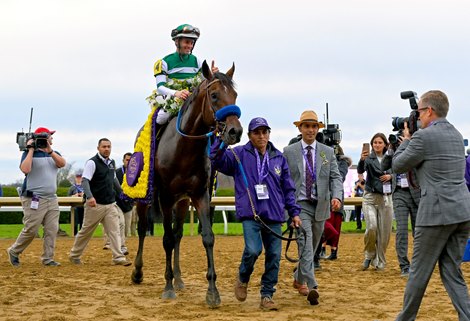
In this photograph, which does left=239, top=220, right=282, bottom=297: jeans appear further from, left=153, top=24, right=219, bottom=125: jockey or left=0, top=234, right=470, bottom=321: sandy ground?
left=153, top=24, right=219, bottom=125: jockey

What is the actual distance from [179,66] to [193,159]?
152cm

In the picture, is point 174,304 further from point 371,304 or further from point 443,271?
point 443,271

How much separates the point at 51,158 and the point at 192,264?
2909mm

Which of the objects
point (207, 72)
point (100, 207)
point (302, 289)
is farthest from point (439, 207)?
point (100, 207)

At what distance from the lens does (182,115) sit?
8328 millimetres

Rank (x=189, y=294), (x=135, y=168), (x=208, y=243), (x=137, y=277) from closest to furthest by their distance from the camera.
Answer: (x=208, y=243)
(x=189, y=294)
(x=135, y=168)
(x=137, y=277)

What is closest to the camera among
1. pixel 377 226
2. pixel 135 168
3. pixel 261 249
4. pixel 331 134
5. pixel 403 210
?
pixel 261 249

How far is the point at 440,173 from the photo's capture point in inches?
215

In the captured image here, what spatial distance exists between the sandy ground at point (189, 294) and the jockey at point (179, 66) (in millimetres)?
2201

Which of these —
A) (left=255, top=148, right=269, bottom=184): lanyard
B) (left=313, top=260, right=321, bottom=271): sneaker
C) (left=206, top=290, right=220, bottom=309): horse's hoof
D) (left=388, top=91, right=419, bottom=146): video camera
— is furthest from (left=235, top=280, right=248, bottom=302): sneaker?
(left=313, top=260, right=321, bottom=271): sneaker

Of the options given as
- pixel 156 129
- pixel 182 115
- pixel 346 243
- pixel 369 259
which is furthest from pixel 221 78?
pixel 346 243

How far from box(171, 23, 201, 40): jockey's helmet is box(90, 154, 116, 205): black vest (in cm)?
408

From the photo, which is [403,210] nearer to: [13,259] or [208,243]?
[208,243]

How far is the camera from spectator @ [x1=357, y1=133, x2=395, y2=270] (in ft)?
35.5
